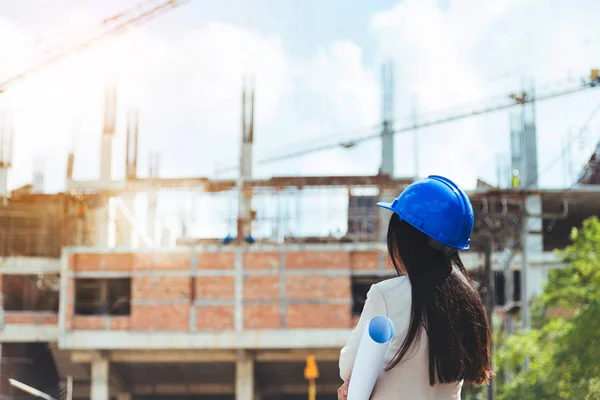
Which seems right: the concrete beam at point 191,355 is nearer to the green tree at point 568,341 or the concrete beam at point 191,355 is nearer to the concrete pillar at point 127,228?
the concrete pillar at point 127,228

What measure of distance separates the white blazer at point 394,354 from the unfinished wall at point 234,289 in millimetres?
27658

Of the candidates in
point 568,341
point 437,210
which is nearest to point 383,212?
point 568,341

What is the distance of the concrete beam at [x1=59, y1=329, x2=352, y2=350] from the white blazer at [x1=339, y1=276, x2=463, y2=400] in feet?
90.7

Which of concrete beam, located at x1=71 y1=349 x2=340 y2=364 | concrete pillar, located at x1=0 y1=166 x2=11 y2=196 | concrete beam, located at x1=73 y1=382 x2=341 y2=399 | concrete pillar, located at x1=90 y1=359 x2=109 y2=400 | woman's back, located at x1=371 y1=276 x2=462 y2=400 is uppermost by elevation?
concrete pillar, located at x1=0 y1=166 x2=11 y2=196

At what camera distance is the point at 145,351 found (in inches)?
1192

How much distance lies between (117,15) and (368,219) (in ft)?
42.4

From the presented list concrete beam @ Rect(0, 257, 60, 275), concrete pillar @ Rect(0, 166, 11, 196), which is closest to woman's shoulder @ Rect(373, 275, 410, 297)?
concrete beam @ Rect(0, 257, 60, 275)

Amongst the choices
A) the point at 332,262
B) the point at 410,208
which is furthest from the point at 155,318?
the point at 410,208

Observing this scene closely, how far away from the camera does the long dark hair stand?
1981 millimetres

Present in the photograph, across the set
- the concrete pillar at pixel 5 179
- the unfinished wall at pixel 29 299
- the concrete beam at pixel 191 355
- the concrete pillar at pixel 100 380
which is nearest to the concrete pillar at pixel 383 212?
the concrete beam at pixel 191 355

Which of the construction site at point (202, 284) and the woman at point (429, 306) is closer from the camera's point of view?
the woman at point (429, 306)

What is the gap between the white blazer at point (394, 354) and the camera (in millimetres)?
1940

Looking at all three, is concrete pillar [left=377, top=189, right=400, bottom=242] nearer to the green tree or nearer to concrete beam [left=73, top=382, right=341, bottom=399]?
concrete beam [left=73, top=382, right=341, bottom=399]

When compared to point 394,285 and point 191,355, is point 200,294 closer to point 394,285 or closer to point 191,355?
point 191,355
